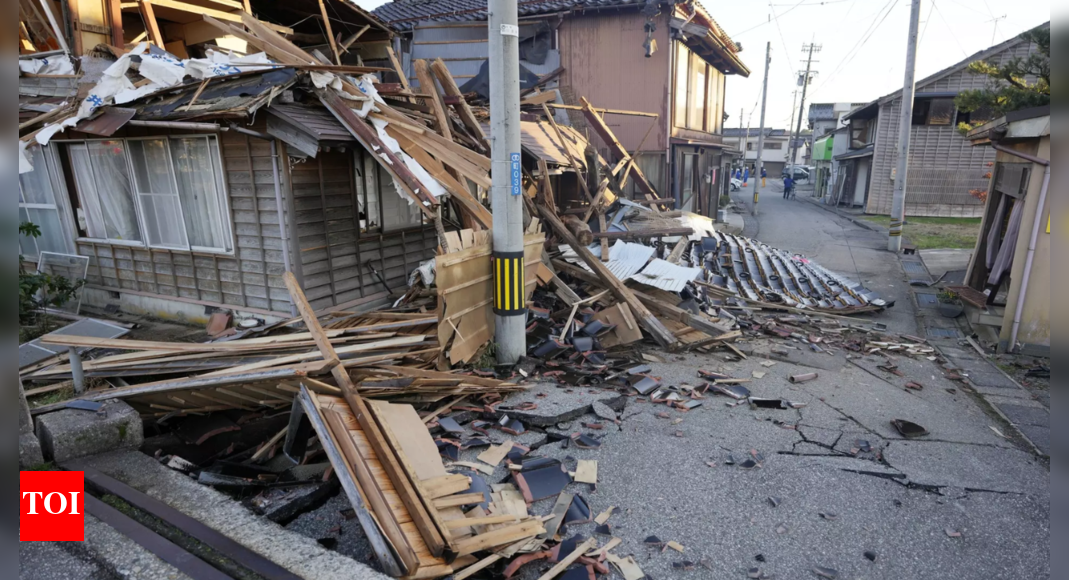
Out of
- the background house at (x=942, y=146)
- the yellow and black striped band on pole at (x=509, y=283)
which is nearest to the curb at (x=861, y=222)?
the background house at (x=942, y=146)

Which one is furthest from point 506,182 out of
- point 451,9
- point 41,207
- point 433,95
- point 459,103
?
point 451,9

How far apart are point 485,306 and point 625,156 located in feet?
27.6

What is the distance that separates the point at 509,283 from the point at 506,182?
4.04 ft

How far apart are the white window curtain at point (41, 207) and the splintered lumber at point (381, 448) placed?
7.62m

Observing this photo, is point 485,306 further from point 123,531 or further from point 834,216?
point 834,216

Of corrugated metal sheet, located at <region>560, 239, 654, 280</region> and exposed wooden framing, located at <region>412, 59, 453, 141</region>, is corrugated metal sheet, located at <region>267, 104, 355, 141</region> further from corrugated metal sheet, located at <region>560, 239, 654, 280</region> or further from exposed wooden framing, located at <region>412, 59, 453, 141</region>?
corrugated metal sheet, located at <region>560, 239, 654, 280</region>

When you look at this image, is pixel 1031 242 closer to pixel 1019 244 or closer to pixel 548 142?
pixel 1019 244

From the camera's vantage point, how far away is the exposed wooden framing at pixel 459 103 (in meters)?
8.85

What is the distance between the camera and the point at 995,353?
348 inches

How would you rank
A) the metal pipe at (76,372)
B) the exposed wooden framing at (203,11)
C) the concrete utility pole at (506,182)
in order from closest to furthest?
the metal pipe at (76,372)
the concrete utility pole at (506,182)
the exposed wooden framing at (203,11)

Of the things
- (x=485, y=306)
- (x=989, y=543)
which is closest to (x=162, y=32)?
(x=485, y=306)

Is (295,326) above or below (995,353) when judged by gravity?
above

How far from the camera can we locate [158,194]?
8648mm

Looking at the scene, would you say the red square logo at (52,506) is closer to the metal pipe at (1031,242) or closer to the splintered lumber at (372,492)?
the splintered lumber at (372,492)
